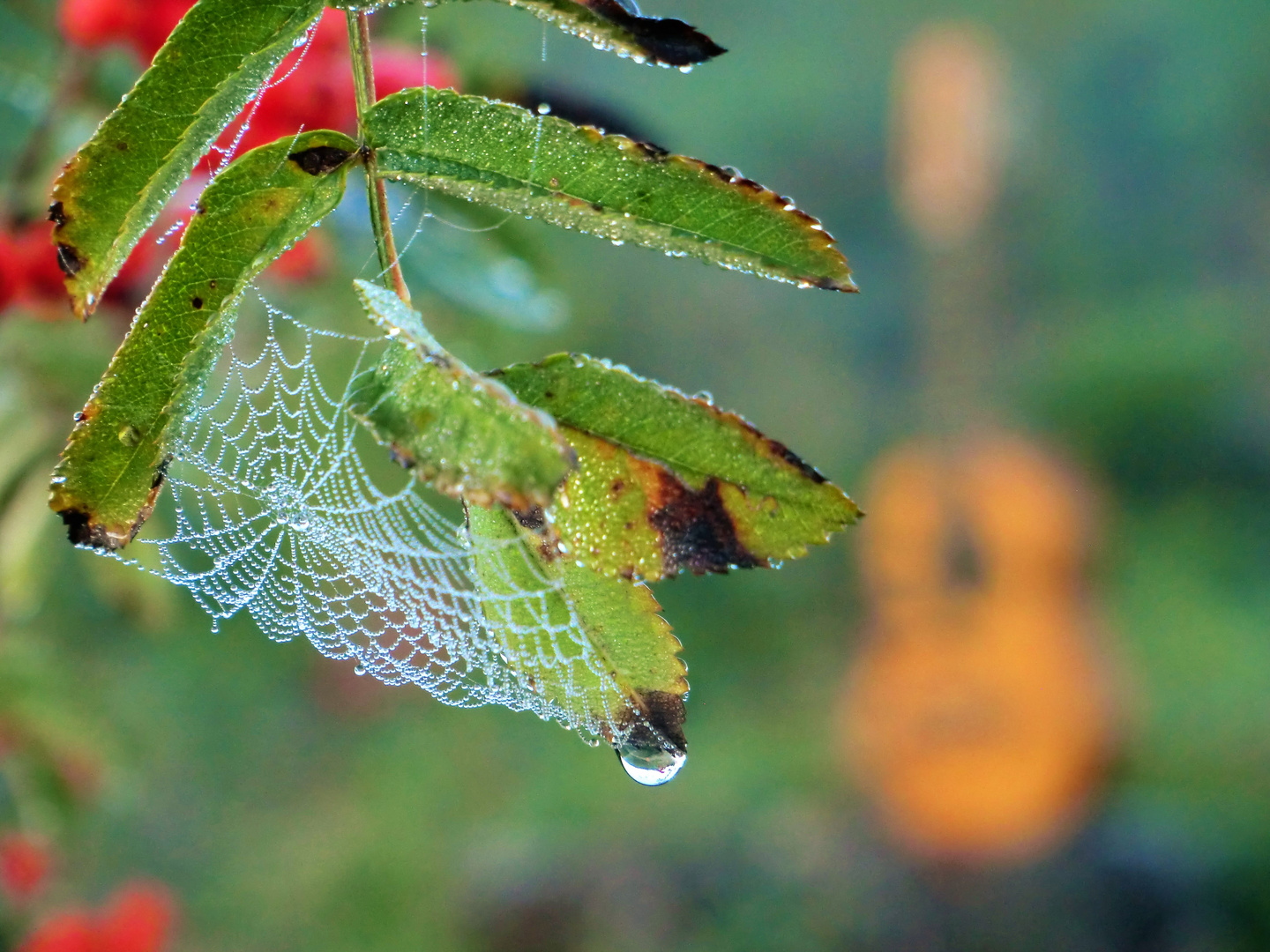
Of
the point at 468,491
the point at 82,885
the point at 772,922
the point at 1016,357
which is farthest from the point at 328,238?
the point at 1016,357

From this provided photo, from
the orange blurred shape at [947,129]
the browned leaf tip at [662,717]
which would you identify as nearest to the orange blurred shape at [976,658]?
the orange blurred shape at [947,129]

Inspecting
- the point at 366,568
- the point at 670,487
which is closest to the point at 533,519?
the point at 670,487

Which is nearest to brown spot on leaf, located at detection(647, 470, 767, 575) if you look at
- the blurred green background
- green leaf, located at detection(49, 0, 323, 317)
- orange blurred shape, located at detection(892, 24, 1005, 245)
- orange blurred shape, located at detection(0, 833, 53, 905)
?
green leaf, located at detection(49, 0, 323, 317)

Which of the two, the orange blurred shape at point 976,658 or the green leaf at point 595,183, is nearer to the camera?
the green leaf at point 595,183

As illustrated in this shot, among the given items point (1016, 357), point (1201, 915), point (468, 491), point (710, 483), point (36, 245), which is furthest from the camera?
point (1016, 357)

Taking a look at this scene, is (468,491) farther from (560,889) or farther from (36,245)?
(560,889)

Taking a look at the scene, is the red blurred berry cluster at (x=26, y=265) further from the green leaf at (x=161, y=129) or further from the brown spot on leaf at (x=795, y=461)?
the brown spot on leaf at (x=795, y=461)

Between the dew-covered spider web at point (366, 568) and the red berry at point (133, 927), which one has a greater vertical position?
the dew-covered spider web at point (366, 568)
